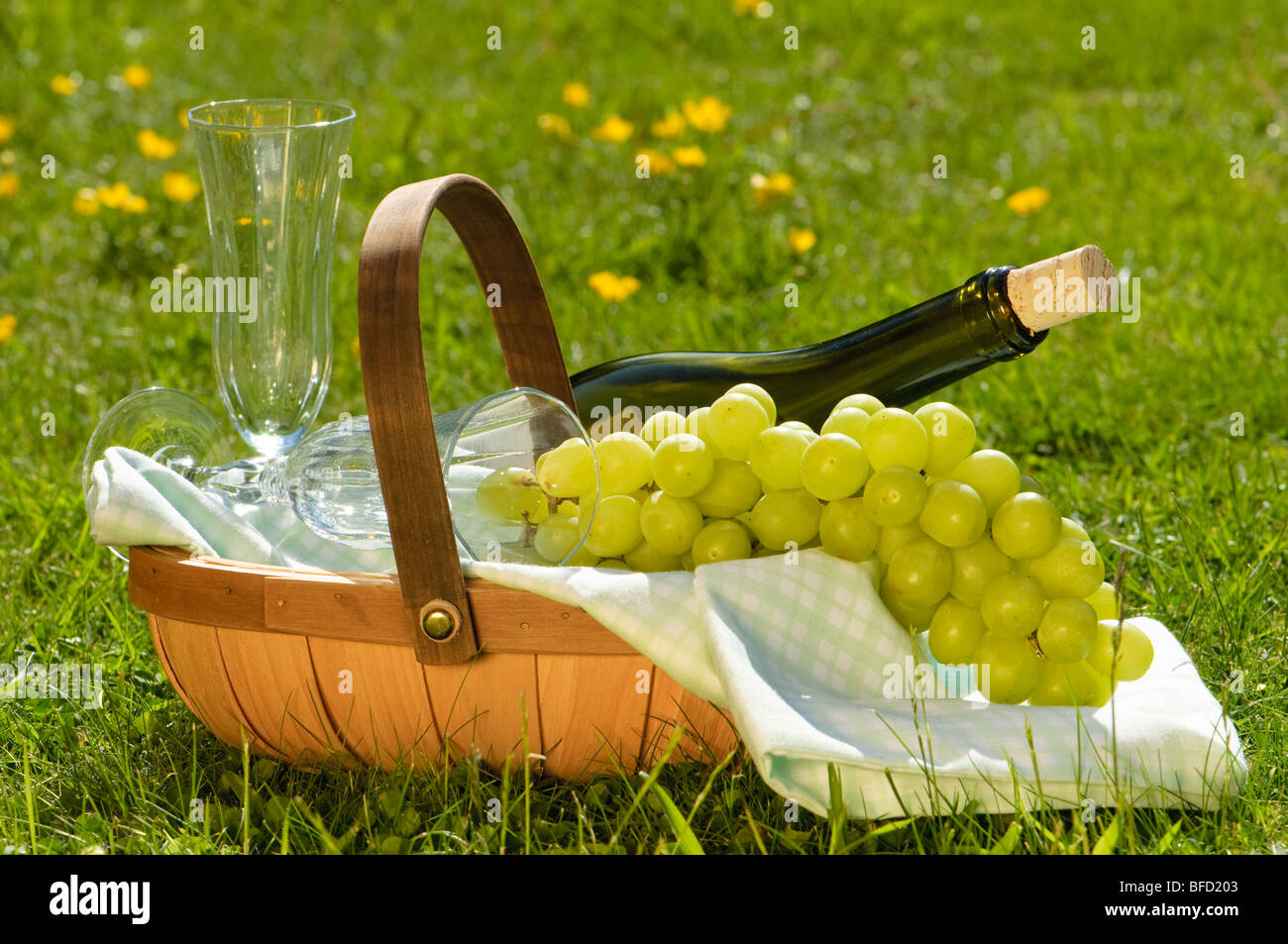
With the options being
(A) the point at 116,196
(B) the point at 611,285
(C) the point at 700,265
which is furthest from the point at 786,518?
(A) the point at 116,196

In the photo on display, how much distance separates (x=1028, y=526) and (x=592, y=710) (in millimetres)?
517

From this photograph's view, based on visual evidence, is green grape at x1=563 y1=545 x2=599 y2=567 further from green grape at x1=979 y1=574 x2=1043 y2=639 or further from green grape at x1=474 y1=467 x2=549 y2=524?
green grape at x1=979 y1=574 x2=1043 y2=639

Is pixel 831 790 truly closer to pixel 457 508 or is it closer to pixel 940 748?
pixel 940 748

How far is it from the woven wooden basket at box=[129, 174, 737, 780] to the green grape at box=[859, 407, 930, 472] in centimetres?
34

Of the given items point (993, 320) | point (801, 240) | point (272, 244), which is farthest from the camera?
point (801, 240)

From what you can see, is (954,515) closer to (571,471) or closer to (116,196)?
(571,471)

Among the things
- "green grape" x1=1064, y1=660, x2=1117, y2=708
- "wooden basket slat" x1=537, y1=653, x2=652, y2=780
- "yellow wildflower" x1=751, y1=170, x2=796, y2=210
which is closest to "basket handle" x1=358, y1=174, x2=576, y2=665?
"wooden basket slat" x1=537, y1=653, x2=652, y2=780

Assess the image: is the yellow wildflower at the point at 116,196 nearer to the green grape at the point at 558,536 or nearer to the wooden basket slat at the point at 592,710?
the green grape at the point at 558,536

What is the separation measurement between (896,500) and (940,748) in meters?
0.27

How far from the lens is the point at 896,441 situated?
1500 mm

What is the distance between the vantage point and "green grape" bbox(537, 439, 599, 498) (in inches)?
60.4

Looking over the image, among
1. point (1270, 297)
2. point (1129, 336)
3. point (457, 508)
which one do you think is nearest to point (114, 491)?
point (457, 508)

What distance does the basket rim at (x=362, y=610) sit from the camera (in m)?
1.39

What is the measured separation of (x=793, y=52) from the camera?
514 cm
